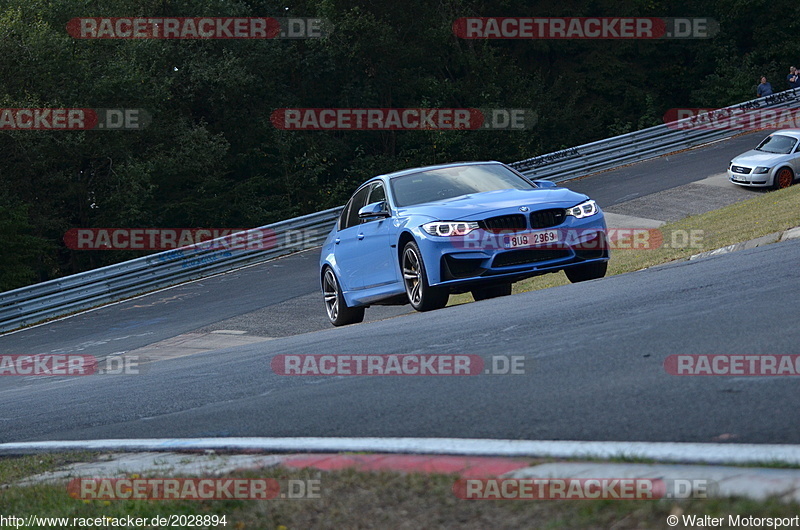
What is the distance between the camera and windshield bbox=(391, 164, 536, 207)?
11562mm

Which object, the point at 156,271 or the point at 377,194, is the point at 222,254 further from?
the point at 377,194

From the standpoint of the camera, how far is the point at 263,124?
40.1 m

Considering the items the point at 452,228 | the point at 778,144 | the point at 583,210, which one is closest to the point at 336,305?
the point at 452,228

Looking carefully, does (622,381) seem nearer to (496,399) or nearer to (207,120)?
(496,399)

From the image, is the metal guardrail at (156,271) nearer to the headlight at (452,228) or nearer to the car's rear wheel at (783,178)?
the car's rear wheel at (783,178)

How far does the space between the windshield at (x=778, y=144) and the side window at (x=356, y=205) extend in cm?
1676

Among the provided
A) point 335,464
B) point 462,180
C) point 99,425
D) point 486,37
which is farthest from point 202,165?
point 335,464

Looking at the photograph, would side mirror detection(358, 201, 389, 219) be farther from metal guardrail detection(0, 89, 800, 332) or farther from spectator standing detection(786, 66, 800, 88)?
spectator standing detection(786, 66, 800, 88)

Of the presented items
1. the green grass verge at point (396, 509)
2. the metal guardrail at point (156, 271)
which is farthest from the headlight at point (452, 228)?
the metal guardrail at point (156, 271)

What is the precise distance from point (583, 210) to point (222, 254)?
15760mm

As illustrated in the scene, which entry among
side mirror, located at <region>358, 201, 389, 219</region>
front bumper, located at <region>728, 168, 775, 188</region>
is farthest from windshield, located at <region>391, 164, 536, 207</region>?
front bumper, located at <region>728, 168, 775, 188</region>

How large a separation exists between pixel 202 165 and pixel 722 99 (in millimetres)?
22094

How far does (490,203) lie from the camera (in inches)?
420

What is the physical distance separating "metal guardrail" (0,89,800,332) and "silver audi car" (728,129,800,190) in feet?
19.1
